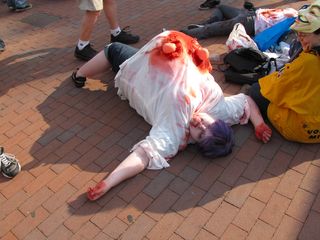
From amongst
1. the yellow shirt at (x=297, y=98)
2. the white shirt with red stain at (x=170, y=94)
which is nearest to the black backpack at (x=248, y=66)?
the white shirt with red stain at (x=170, y=94)

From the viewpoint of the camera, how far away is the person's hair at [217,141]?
9.45 feet

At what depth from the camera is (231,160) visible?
299cm

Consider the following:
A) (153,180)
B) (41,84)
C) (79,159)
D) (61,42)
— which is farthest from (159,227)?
(61,42)

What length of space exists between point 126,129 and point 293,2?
376cm

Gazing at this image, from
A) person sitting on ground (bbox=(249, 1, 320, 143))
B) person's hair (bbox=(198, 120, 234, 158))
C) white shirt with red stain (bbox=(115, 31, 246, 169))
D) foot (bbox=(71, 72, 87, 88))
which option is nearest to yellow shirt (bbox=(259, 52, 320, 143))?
person sitting on ground (bbox=(249, 1, 320, 143))

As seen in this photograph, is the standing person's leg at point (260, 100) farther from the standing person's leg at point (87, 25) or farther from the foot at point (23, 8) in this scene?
the foot at point (23, 8)

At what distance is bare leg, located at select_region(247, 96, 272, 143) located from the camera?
312 centimetres

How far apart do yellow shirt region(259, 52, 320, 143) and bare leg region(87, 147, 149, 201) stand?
1217mm

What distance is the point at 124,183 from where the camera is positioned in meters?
2.86

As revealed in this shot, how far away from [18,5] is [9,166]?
14.0ft

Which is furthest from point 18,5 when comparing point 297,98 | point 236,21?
point 297,98

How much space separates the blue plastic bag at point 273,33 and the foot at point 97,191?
265 cm

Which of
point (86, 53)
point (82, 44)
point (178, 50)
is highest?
point (178, 50)

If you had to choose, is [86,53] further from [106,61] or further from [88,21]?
[106,61]
